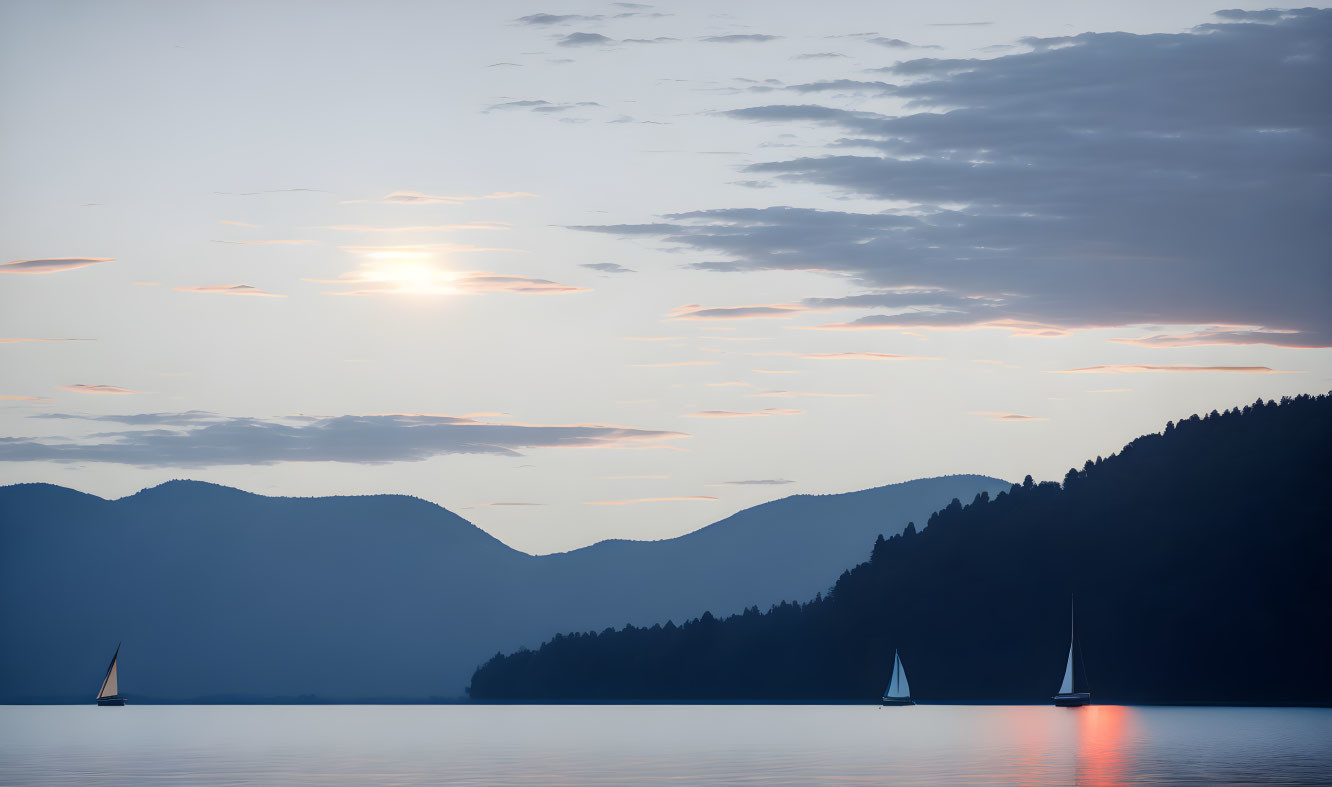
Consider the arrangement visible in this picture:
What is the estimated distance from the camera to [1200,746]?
8906 centimetres

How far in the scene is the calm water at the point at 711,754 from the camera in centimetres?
6569

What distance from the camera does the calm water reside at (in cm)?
6569

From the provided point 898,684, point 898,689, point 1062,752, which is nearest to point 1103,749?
point 1062,752

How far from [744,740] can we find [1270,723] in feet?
158

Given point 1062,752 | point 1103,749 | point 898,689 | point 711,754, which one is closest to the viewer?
point 711,754

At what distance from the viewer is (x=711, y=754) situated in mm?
84188

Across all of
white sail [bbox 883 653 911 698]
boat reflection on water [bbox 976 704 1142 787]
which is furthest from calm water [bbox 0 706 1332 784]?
white sail [bbox 883 653 911 698]

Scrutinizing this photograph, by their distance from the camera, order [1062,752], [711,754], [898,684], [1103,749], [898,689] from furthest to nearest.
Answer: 1. [898,689]
2. [898,684]
3. [1103,749]
4. [1062,752]
5. [711,754]

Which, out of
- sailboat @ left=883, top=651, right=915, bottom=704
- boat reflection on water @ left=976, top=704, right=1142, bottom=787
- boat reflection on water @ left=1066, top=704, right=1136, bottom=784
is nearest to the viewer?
boat reflection on water @ left=976, top=704, right=1142, bottom=787

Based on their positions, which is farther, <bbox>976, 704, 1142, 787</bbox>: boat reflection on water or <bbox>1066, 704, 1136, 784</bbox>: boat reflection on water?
<bbox>1066, 704, 1136, 784</bbox>: boat reflection on water

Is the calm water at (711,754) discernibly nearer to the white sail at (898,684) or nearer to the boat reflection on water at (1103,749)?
the boat reflection on water at (1103,749)

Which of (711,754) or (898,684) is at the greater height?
(898,684)

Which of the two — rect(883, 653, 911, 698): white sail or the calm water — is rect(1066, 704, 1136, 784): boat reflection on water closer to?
the calm water

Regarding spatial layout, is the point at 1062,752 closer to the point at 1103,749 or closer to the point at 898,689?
the point at 1103,749
